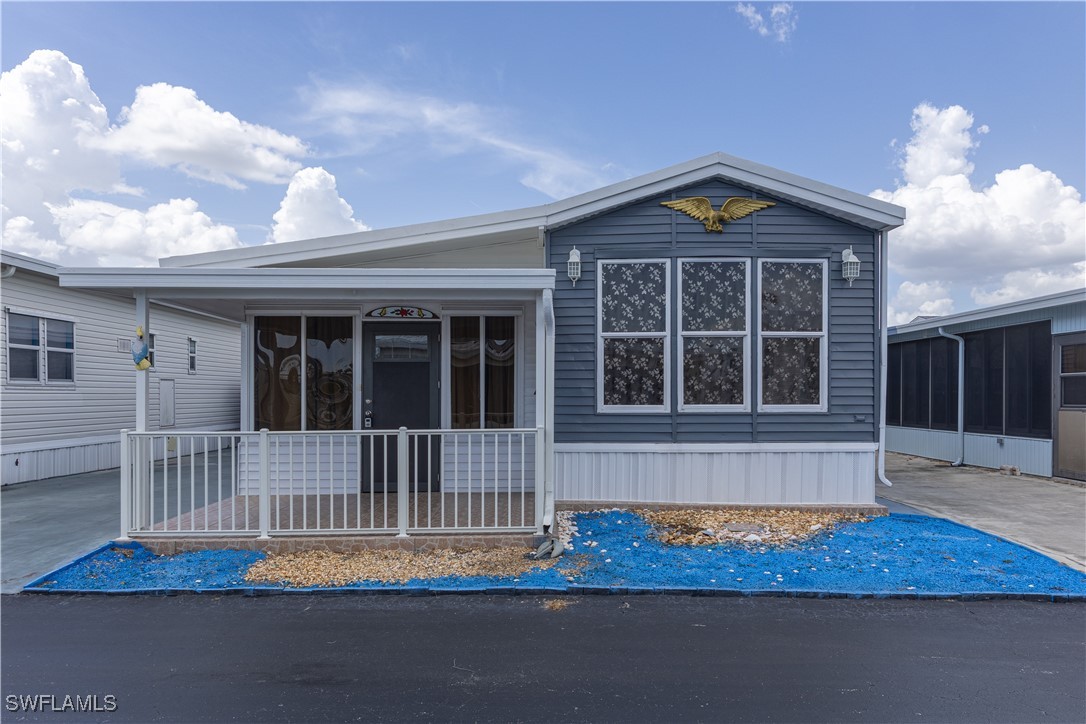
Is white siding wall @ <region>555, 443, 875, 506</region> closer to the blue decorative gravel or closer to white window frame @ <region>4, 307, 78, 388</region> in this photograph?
the blue decorative gravel

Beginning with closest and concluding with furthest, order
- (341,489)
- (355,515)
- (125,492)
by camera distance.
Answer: (125,492) → (355,515) → (341,489)

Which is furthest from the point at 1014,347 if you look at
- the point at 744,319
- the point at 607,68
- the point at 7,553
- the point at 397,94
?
the point at 7,553

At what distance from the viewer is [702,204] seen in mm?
6910

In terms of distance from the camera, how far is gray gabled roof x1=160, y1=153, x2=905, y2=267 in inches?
266

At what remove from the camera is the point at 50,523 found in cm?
653

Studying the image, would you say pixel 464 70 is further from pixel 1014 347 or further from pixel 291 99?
pixel 1014 347

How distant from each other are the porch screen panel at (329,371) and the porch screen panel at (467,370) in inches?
48.2

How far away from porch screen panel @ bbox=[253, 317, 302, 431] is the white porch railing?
13.0 inches

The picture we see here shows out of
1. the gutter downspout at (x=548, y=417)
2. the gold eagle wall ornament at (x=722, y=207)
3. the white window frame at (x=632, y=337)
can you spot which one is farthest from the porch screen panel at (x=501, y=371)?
the gold eagle wall ornament at (x=722, y=207)

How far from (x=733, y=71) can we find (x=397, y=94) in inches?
256

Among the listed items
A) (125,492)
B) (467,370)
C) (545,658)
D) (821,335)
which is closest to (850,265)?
(821,335)

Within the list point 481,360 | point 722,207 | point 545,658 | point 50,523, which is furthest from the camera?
point 481,360

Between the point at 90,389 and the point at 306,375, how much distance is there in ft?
19.9

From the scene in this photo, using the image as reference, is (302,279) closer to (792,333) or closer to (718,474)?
(718,474)
